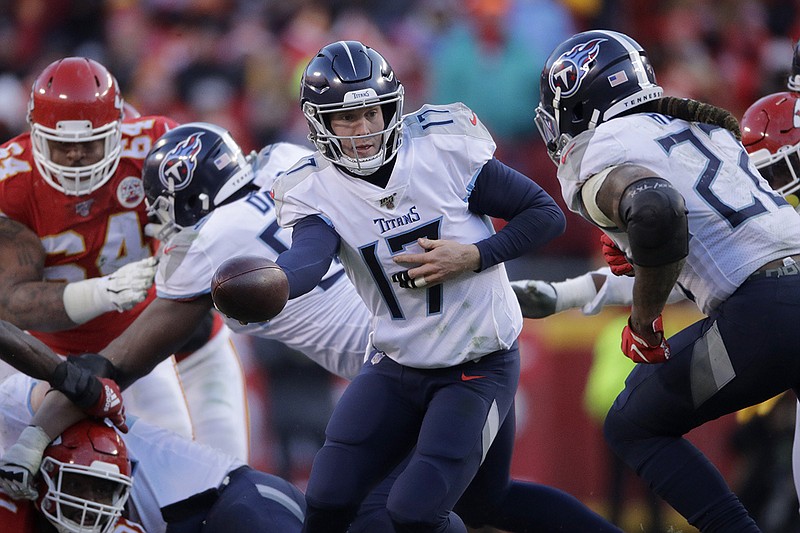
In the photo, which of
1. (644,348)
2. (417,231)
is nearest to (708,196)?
(644,348)

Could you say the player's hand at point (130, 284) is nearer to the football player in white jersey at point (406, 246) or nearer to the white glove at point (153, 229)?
the white glove at point (153, 229)

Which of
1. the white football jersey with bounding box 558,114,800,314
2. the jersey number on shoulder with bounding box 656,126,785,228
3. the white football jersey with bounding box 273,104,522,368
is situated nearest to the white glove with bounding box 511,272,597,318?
the white football jersey with bounding box 273,104,522,368

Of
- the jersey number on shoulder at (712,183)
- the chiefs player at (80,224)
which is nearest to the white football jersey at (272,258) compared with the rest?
the chiefs player at (80,224)

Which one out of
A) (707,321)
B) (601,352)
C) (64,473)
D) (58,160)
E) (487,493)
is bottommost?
(601,352)

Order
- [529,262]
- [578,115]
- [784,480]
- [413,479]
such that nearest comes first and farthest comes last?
[413,479], [578,115], [784,480], [529,262]

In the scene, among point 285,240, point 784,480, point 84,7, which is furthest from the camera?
point 84,7

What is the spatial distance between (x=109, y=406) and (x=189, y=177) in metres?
0.96

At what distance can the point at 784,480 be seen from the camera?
5398 mm

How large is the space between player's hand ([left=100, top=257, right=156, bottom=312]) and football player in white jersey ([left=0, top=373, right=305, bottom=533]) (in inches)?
23.8

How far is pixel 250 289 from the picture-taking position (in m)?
2.94

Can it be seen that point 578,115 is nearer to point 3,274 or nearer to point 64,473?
point 64,473

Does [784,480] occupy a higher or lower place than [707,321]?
lower

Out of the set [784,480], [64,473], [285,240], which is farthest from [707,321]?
[784,480]

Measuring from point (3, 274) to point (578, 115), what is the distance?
2.33 m
